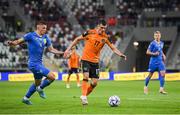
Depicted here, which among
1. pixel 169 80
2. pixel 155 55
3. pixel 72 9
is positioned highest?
pixel 72 9

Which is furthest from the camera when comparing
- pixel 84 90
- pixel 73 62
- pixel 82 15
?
pixel 82 15

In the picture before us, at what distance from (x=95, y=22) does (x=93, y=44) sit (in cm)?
3219

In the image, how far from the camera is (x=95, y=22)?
1991 inches

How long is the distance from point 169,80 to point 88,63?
23.2 m

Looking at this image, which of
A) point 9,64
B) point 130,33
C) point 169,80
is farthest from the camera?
point 130,33

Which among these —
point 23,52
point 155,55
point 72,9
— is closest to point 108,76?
point 23,52

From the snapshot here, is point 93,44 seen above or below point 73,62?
above

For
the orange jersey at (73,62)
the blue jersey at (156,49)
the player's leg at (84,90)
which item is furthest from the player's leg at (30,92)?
the orange jersey at (73,62)

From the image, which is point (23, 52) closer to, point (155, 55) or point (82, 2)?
point (82, 2)

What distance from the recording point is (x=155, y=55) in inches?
973

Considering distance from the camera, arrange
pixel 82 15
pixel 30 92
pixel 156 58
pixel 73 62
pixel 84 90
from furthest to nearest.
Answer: pixel 82 15
pixel 73 62
pixel 156 58
pixel 30 92
pixel 84 90

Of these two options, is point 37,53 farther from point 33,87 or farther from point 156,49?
point 156,49

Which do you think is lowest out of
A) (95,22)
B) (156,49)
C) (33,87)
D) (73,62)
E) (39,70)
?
(33,87)

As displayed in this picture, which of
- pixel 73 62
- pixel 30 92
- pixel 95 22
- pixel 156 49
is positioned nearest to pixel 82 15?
pixel 95 22
